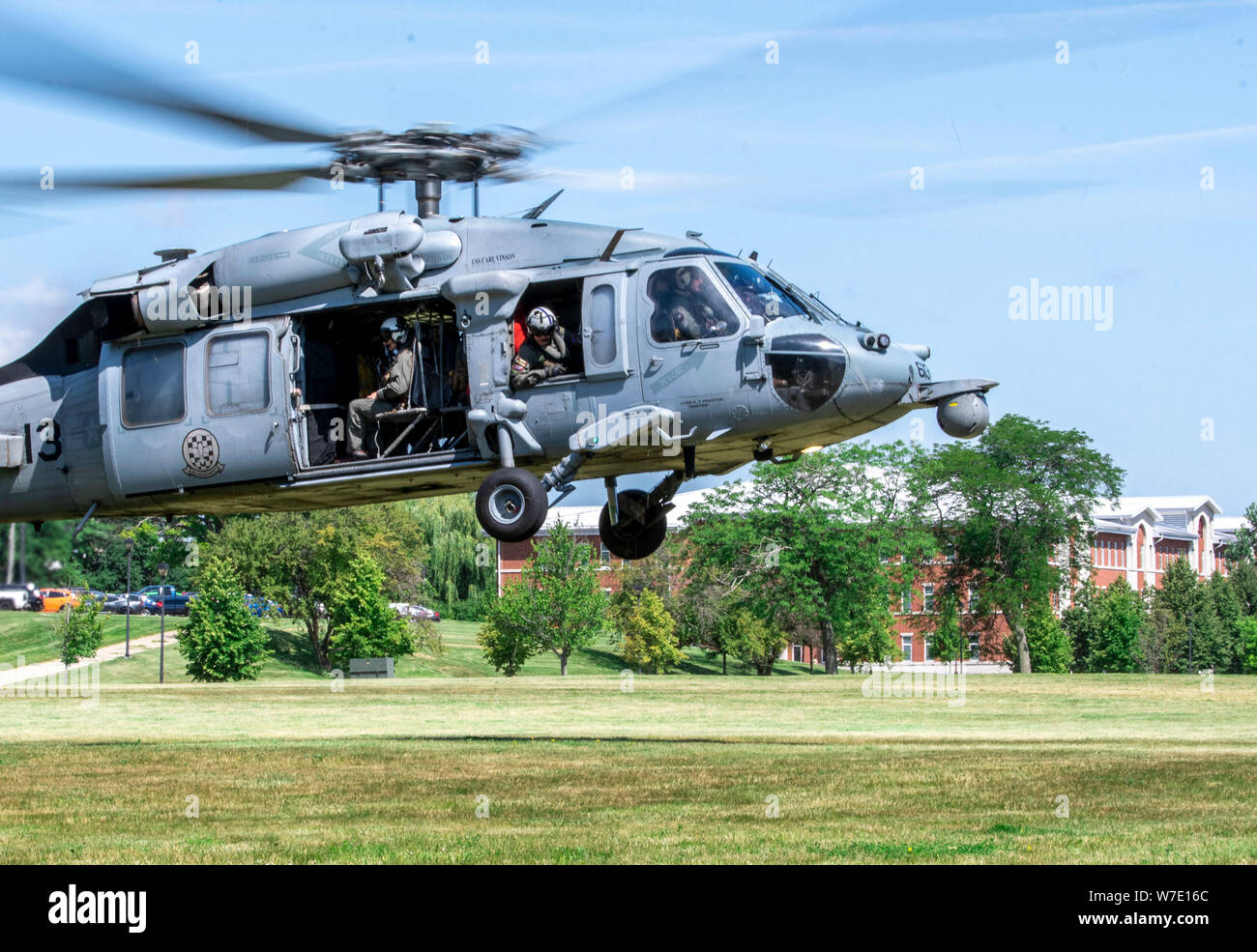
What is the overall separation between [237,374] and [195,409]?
689 mm

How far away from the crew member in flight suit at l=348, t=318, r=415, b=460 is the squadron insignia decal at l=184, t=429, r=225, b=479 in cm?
155

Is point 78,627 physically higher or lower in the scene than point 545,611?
higher

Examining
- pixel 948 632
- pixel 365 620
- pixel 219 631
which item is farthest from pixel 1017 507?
pixel 219 631

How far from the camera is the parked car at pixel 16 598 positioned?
32.8 feet

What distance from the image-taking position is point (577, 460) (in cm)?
1700

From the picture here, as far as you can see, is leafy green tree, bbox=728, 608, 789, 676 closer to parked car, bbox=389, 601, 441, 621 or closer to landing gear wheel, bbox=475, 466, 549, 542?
parked car, bbox=389, 601, 441, 621

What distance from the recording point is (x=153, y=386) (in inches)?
731

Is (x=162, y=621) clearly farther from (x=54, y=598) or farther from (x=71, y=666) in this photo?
(x=54, y=598)

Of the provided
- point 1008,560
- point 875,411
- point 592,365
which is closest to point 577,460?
point 592,365

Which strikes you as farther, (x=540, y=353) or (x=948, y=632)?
(x=948, y=632)

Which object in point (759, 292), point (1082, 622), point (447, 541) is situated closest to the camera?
point (759, 292)

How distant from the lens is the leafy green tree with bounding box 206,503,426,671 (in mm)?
69875

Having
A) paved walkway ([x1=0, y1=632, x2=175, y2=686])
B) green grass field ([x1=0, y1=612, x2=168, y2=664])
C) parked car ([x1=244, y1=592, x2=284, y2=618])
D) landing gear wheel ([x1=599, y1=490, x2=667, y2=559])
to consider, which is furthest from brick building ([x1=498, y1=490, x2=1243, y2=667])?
green grass field ([x1=0, y1=612, x2=168, y2=664])

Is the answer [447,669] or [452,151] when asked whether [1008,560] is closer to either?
[447,669]
